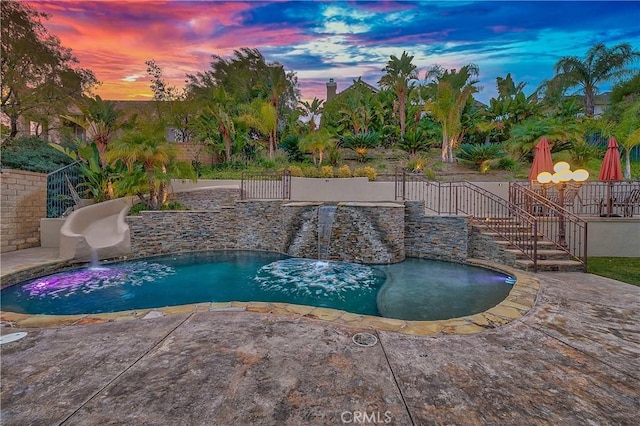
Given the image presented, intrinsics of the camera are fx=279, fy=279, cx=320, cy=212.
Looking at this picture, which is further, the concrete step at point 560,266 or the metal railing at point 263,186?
the metal railing at point 263,186

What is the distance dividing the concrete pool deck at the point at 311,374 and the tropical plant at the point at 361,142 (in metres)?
15.7

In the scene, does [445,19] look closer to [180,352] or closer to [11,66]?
[180,352]

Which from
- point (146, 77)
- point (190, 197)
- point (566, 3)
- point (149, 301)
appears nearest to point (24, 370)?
point (149, 301)

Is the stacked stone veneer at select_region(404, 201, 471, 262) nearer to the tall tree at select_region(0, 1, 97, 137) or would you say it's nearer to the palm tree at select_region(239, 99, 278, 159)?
the palm tree at select_region(239, 99, 278, 159)

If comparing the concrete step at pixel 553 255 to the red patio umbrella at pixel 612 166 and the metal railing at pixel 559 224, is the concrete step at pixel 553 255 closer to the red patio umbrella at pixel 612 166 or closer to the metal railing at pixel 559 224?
the metal railing at pixel 559 224

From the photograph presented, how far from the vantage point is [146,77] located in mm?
20859

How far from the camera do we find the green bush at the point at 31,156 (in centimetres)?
971

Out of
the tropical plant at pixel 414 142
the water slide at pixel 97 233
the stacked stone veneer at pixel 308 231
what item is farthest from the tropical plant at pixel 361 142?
the water slide at pixel 97 233

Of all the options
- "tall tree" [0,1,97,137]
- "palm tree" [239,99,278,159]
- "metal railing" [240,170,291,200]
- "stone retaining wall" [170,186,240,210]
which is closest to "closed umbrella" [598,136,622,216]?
"metal railing" [240,170,291,200]

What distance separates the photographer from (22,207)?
8281 mm

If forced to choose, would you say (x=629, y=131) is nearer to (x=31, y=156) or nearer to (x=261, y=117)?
(x=261, y=117)

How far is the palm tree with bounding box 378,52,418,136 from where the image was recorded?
20.0m

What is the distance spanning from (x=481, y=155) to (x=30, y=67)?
23.5 metres

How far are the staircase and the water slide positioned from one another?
10.7 metres
